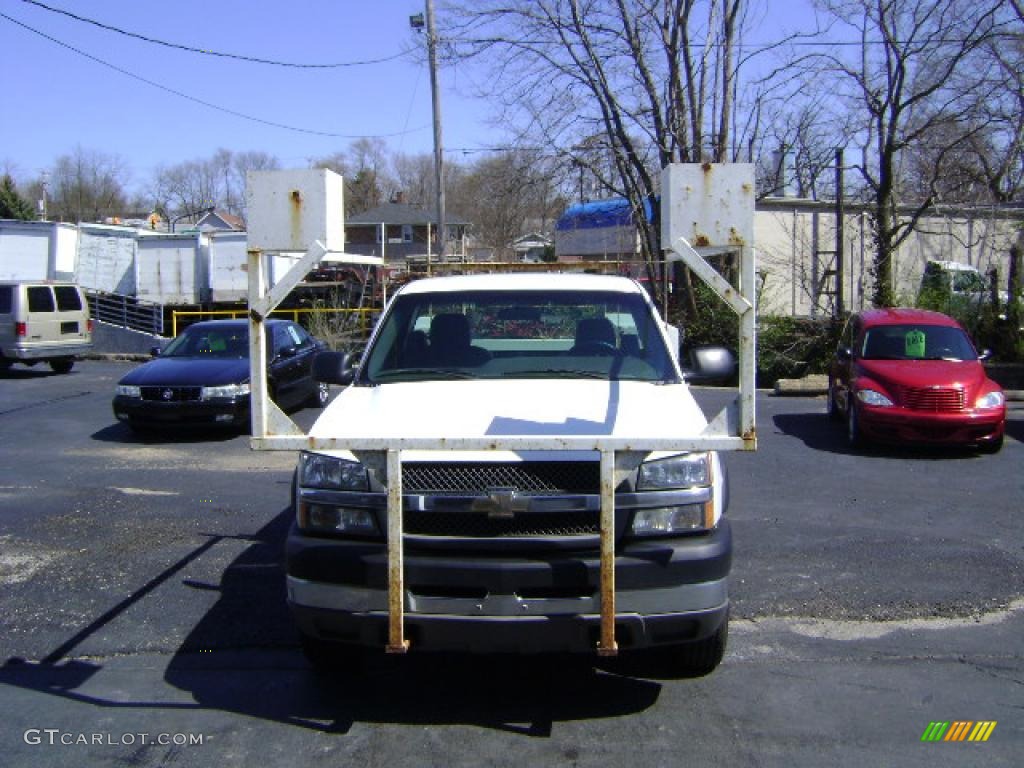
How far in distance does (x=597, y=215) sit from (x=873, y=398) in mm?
16383

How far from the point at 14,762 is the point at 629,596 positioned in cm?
257

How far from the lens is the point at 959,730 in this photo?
4176mm

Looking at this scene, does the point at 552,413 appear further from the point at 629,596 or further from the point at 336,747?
the point at 336,747

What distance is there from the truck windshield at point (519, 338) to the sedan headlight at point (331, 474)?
3.63 feet

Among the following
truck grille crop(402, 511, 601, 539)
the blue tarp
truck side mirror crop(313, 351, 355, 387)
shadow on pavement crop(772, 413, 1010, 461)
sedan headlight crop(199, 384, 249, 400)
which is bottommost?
shadow on pavement crop(772, 413, 1010, 461)

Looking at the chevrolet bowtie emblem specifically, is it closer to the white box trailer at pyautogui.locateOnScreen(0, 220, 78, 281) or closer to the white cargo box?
the white cargo box

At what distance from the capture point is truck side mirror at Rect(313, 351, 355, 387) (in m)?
5.87

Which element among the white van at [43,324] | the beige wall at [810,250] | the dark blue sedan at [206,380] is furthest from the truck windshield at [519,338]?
the beige wall at [810,250]

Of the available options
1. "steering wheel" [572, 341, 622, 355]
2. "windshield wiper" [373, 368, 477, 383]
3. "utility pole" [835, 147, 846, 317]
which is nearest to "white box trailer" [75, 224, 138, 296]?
"utility pole" [835, 147, 846, 317]

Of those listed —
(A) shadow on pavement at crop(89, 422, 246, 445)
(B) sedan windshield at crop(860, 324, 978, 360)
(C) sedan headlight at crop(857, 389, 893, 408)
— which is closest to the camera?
(C) sedan headlight at crop(857, 389, 893, 408)

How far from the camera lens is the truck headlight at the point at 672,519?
4.03 metres

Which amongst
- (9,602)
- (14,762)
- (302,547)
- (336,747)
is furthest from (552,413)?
(9,602)

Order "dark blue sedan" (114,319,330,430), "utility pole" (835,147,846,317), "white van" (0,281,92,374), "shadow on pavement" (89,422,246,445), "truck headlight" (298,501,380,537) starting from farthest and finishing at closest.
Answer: "white van" (0,281,92,374), "utility pole" (835,147,846,317), "shadow on pavement" (89,422,246,445), "dark blue sedan" (114,319,330,430), "truck headlight" (298,501,380,537)

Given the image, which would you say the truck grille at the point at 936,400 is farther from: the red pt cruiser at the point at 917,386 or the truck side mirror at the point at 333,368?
the truck side mirror at the point at 333,368
